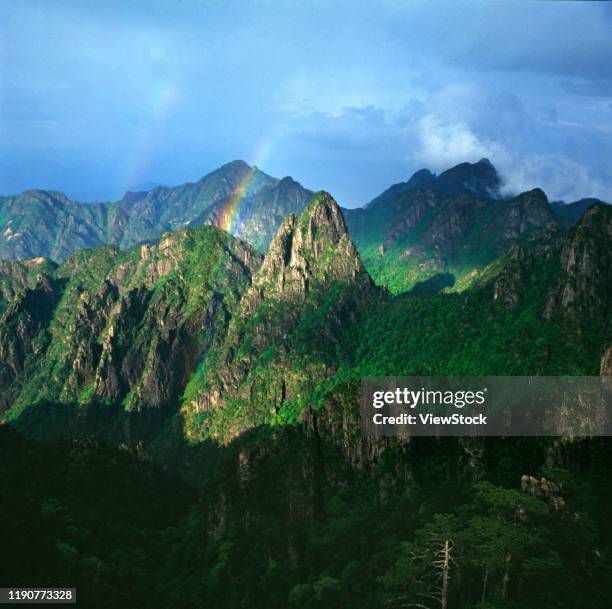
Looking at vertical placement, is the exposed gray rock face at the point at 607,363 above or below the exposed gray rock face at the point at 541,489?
above

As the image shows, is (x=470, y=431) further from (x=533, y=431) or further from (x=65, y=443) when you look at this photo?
(x=65, y=443)

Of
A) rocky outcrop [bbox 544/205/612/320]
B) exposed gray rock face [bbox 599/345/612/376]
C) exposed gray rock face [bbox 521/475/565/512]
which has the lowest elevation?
exposed gray rock face [bbox 521/475/565/512]

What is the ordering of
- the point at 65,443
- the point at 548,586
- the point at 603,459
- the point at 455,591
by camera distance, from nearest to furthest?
the point at 548,586 < the point at 455,591 < the point at 603,459 < the point at 65,443

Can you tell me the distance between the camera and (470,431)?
341 feet

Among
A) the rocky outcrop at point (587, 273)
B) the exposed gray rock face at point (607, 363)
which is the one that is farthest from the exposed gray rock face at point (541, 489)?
the rocky outcrop at point (587, 273)

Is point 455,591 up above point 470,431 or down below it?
below

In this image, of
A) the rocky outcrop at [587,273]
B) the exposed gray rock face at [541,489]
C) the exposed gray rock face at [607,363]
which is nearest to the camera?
the exposed gray rock face at [541,489]

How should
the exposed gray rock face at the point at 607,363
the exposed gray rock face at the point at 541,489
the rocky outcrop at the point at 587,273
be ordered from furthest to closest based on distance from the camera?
the rocky outcrop at the point at 587,273 < the exposed gray rock face at the point at 607,363 < the exposed gray rock face at the point at 541,489

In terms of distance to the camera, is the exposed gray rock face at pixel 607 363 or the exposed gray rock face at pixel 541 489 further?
the exposed gray rock face at pixel 607 363

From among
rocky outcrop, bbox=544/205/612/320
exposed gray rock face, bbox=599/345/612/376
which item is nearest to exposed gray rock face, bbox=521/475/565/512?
exposed gray rock face, bbox=599/345/612/376

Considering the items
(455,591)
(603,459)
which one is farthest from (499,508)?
→ (603,459)

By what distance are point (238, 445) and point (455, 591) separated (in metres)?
136

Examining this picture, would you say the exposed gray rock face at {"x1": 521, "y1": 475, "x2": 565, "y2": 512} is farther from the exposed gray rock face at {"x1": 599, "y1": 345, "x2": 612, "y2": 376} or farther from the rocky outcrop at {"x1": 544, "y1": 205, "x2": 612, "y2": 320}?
the rocky outcrop at {"x1": 544, "y1": 205, "x2": 612, "y2": 320}

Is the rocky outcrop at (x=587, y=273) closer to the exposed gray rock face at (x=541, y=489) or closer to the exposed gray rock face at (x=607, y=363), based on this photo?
the exposed gray rock face at (x=607, y=363)
